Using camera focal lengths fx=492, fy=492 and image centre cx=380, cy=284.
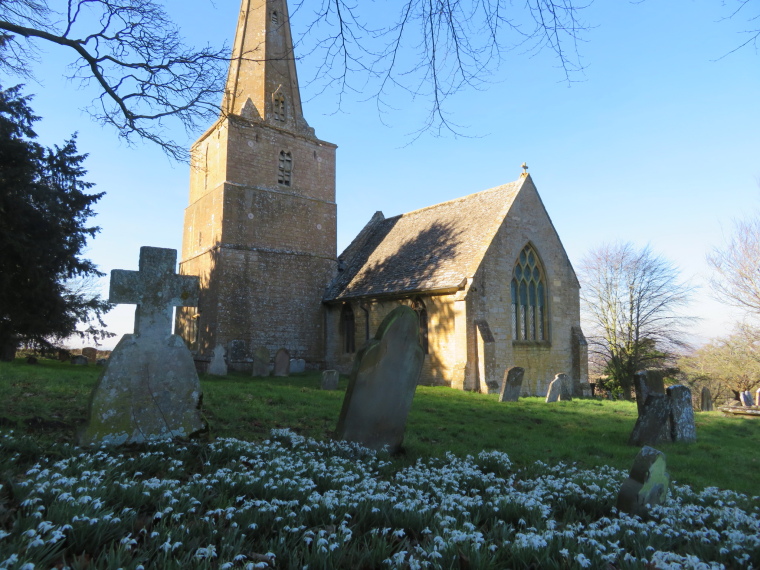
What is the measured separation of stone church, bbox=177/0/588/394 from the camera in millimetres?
18047

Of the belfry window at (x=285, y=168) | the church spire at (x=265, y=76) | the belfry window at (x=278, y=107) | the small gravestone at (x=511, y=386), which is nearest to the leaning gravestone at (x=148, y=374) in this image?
the small gravestone at (x=511, y=386)

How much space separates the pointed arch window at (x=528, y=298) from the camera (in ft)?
62.3

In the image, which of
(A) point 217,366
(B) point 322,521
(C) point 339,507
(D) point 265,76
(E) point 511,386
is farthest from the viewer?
(D) point 265,76

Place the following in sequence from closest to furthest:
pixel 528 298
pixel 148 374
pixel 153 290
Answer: pixel 148 374
pixel 153 290
pixel 528 298

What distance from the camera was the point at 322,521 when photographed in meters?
3.20

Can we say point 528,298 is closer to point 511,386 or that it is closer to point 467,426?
point 511,386

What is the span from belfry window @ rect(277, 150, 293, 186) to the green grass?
13825mm

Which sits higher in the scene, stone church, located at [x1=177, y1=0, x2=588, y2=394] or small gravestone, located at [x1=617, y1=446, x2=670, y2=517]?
stone church, located at [x1=177, y1=0, x2=588, y2=394]

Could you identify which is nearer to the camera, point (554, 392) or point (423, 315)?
point (554, 392)

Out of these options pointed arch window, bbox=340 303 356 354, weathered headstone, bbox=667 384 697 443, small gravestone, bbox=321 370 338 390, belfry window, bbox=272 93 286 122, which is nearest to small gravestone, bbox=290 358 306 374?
pointed arch window, bbox=340 303 356 354

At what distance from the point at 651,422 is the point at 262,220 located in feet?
61.2

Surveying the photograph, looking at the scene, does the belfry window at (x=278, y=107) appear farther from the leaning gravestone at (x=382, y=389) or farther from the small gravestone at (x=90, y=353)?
the leaning gravestone at (x=382, y=389)

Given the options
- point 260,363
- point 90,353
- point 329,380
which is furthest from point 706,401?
point 90,353

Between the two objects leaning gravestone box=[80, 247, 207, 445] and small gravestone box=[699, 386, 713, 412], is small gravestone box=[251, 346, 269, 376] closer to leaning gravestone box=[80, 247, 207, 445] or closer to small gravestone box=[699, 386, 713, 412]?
leaning gravestone box=[80, 247, 207, 445]
